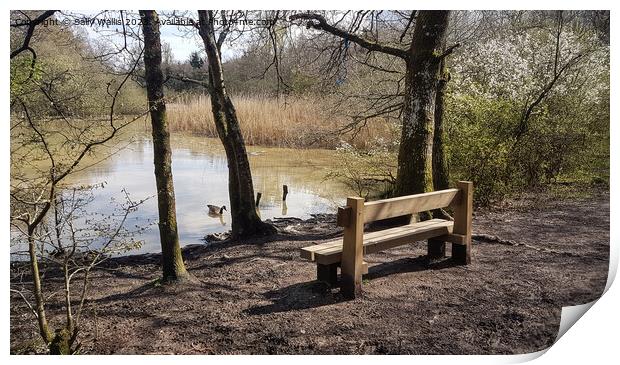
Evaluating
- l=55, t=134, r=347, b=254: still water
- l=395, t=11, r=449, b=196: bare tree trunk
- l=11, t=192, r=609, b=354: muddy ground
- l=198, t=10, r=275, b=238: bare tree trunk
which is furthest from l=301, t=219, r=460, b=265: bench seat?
l=198, t=10, r=275, b=238: bare tree trunk

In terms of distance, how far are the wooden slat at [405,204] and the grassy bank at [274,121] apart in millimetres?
1500

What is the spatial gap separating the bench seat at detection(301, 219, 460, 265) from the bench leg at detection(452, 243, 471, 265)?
3.5 inches

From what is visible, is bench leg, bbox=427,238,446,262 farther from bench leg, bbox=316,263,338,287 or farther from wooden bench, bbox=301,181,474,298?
bench leg, bbox=316,263,338,287

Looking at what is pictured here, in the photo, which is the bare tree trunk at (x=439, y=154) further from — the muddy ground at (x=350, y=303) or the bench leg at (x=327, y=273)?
the bench leg at (x=327, y=273)

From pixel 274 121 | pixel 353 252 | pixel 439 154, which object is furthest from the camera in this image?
pixel 439 154

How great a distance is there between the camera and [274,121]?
4738 millimetres

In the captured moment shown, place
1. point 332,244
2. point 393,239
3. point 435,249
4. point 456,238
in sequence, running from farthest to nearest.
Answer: point 435,249 < point 456,238 < point 393,239 < point 332,244

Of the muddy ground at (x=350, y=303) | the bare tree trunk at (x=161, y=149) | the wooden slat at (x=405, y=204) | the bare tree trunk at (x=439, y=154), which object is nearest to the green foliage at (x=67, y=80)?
the bare tree trunk at (x=161, y=149)

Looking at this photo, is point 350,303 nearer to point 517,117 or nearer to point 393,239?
point 393,239

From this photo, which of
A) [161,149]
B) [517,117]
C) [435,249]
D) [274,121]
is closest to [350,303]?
[435,249]

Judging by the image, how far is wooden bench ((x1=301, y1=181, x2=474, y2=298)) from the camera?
10.8 ft

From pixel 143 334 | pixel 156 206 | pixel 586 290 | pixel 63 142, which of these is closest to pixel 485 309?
pixel 586 290

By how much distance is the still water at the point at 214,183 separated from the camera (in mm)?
3961

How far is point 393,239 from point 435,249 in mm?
677
